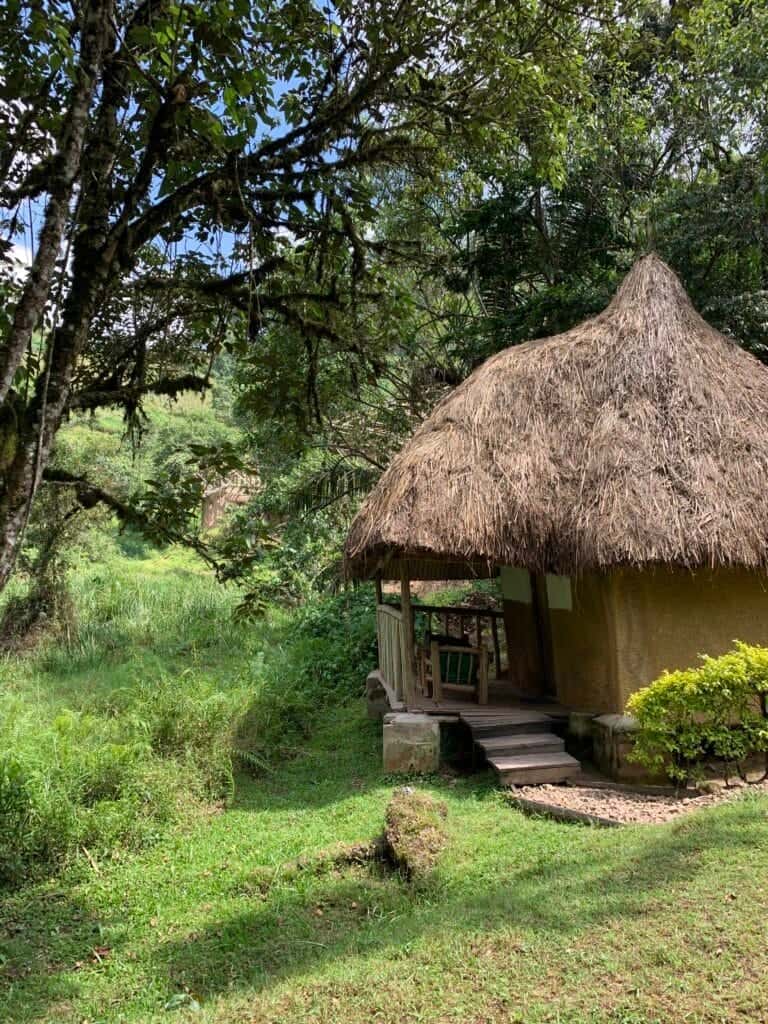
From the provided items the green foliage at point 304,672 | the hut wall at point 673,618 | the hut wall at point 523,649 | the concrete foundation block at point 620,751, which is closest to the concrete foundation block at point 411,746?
the green foliage at point 304,672

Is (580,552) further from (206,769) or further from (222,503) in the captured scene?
(222,503)

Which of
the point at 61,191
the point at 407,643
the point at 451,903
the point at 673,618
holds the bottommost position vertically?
the point at 451,903

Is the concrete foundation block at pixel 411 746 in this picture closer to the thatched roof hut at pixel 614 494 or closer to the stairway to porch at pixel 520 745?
the stairway to porch at pixel 520 745

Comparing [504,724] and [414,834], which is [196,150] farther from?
[504,724]

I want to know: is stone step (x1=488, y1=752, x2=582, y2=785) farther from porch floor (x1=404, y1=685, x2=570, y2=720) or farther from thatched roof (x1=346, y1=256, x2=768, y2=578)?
thatched roof (x1=346, y1=256, x2=768, y2=578)

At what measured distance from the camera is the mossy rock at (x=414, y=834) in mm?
5625

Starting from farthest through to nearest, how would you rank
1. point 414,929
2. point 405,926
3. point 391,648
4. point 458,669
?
1. point 391,648
2. point 458,669
3. point 405,926
4. point 414,929

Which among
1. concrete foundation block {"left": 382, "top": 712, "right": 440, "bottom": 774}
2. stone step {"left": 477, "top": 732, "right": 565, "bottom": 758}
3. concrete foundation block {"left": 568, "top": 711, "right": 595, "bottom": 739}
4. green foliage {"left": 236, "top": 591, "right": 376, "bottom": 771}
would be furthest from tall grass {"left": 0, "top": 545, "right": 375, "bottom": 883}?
concrete foundation block {"left": 568, "top": 711, "right": 595, "bottom": 739}

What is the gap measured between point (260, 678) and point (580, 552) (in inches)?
230

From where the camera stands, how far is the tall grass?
6.65 metres

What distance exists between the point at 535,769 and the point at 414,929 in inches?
129

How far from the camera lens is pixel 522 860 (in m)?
5.63

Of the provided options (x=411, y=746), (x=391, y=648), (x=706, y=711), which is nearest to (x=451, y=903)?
(x=706, y=711)

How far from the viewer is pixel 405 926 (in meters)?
4.62
